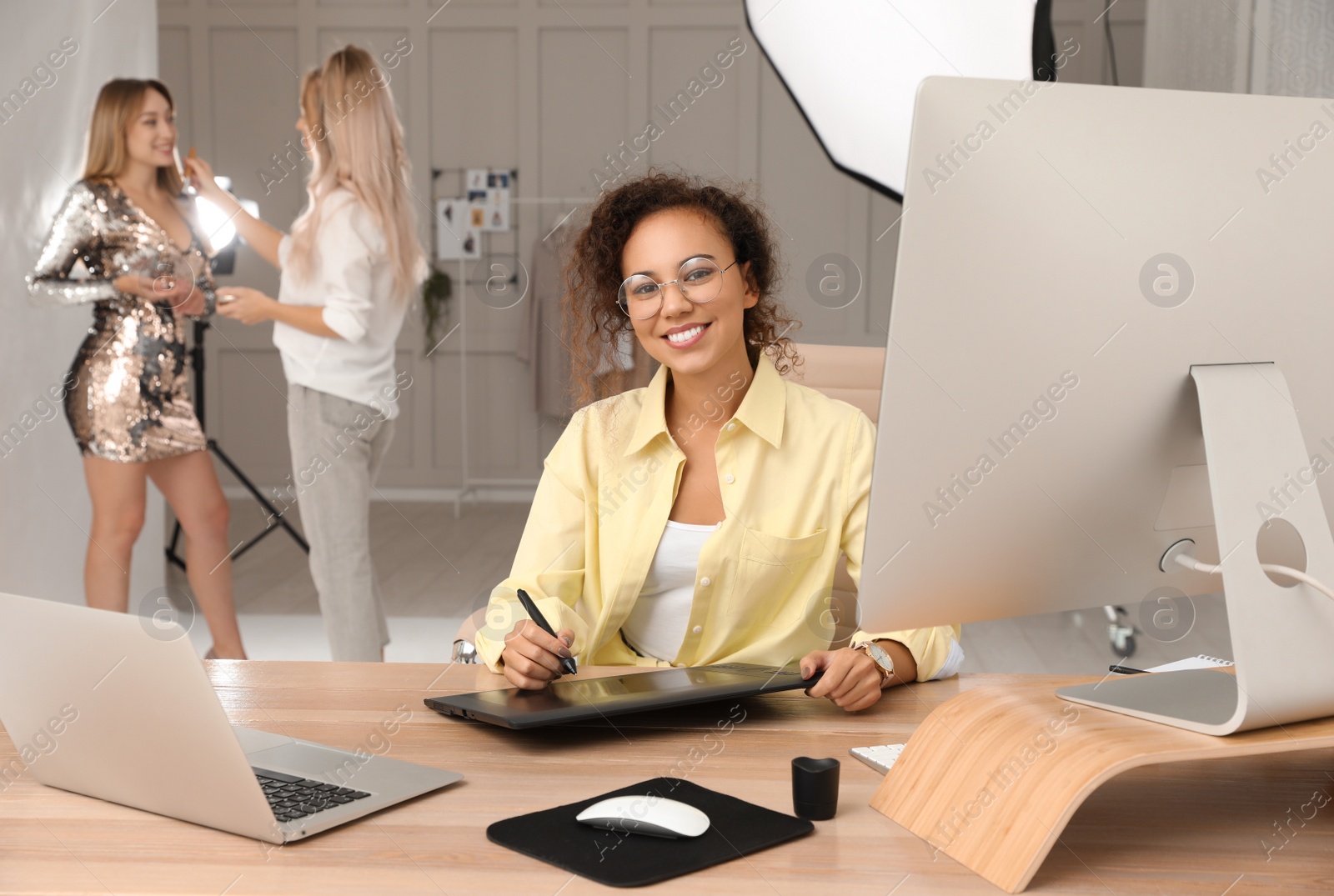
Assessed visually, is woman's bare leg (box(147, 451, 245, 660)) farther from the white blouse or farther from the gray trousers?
the white blouse

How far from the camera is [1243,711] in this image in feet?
2.47

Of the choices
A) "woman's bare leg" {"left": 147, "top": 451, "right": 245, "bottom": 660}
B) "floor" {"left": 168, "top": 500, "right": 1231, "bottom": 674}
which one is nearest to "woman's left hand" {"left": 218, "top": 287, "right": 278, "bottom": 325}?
"woman's bare leg" {"left": 147, "top": 451, "right": 245, "bottom": 660}

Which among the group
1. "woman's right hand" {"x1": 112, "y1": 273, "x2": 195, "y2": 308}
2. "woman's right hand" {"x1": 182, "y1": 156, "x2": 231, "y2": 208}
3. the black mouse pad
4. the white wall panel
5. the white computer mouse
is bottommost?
the black mouse pad

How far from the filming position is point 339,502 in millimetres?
2809

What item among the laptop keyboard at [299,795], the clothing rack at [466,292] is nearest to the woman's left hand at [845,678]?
the laptop keyboard at [299,795]

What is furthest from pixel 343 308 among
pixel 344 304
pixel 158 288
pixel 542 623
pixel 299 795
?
pixel 299 795

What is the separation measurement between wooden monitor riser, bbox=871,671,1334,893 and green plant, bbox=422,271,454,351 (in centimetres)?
542

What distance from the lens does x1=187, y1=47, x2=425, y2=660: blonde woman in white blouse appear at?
2.76 metres

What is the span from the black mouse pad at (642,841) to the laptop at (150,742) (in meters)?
0.12

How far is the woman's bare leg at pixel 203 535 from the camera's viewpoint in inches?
119

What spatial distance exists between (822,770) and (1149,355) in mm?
374

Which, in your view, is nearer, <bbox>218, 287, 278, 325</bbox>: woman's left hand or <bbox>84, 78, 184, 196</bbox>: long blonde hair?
<bbox>218, 287, 278, 325</bbox>: woman's left hand

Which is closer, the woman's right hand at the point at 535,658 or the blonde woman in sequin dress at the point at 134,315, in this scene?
the woman's right hand at the point at 535,658

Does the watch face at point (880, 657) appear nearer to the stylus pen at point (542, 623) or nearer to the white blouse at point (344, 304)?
the stylus pen at point (542, 623)
